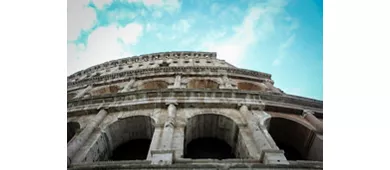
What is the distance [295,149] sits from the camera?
10172 mm

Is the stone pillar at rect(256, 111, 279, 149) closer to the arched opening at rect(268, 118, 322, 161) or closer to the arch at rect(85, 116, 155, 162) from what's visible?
the arched opening at rect(268, 118, 322, 161)

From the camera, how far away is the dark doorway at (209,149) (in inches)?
368

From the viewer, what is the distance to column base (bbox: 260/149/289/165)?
21.6ft

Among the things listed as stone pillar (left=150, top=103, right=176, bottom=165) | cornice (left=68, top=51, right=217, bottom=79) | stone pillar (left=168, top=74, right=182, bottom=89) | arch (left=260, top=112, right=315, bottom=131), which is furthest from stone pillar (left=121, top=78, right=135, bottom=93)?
cornice (left=68, top=51, right=217, bottom=79)

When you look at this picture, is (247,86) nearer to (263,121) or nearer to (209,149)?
(263,121)

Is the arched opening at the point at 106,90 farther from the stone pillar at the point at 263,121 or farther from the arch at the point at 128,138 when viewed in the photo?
the stone pillar at the point at 263,121

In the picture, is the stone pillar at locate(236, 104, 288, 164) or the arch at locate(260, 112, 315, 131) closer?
the stone pillar at locate(236, 104, 288, 164)

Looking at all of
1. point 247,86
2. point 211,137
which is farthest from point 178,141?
point 247,86

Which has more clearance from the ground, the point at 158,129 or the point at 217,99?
the point at 217,99

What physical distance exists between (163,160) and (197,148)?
337 cm

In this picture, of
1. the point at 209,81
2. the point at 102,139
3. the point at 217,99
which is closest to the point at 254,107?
the point at 217,99

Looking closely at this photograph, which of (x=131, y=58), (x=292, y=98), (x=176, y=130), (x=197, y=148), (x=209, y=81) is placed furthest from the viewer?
(x=131, y=58)
